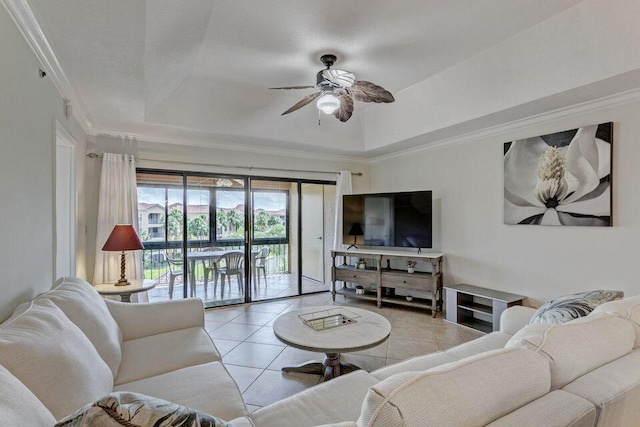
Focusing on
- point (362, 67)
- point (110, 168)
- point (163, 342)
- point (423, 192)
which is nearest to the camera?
point (163, 342)

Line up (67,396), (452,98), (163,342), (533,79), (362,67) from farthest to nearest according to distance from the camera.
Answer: (452,98), (362,67), (533,79), (163,342), (67,396)

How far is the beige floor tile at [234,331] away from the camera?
3.43 metres

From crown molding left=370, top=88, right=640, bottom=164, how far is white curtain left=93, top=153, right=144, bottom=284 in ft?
12.7

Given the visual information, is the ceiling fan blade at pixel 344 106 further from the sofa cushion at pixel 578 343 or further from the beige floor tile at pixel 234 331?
the beige floor tile at pixel 234 331

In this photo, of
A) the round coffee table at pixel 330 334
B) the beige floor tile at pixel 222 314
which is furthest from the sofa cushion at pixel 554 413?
the beige floor tile at pixel 222 314

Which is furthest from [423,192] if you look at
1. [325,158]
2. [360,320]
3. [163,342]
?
[163,342]

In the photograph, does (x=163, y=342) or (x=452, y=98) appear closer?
(x=163, y=342)

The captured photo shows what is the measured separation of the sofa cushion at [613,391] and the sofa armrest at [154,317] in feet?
7.63

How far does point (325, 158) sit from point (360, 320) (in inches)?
128

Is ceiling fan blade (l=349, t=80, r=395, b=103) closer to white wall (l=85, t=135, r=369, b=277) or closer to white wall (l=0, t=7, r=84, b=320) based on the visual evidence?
white wall (l=0, t=7, r=84, b=320)

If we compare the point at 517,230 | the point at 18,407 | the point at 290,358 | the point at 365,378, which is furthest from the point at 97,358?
the point at 517,230

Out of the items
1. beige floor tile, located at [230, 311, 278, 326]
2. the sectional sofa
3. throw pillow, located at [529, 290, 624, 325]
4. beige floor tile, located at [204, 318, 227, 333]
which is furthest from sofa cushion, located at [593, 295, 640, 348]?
beige floor tile, located at [204, 318, 227, 333]

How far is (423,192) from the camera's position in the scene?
433 cm

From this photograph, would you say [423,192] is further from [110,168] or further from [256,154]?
[110,168]
